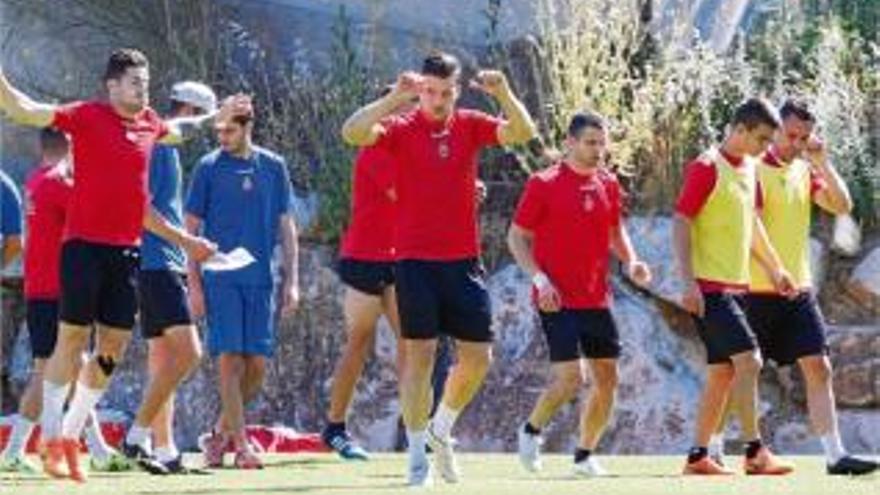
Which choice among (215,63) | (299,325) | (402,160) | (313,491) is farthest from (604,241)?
(215,63)

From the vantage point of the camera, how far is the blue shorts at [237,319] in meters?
15.1

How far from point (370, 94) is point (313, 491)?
354 inches

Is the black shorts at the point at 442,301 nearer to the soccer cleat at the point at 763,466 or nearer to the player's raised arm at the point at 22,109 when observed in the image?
the player's raised arm at the point at 22,109

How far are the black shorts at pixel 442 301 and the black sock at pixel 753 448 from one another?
5.93ft

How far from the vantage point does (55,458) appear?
1304 centimetres

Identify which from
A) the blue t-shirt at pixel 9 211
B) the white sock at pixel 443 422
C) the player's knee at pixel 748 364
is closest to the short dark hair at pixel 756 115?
the player's knee at pixel 748 364

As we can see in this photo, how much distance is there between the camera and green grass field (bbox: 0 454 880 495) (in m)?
12.2


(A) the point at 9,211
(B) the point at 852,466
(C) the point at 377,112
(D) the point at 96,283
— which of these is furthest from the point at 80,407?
(B) the point at 852,466

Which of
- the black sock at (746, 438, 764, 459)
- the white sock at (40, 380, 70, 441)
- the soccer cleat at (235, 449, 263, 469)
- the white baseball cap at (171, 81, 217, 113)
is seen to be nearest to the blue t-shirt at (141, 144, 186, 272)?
the white baseball cap at (171, 81, 217, 113)

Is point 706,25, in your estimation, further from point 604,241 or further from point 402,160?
point 402,160

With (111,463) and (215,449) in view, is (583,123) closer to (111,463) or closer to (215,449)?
(215,449)

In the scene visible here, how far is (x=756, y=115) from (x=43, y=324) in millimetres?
3997

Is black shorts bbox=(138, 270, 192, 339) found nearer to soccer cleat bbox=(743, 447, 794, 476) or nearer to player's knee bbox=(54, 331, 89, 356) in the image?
player's knee bbox=(54, 331, 89, 356)

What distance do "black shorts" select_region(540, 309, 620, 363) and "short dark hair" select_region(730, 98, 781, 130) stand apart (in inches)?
46.1
